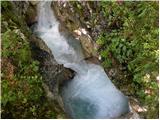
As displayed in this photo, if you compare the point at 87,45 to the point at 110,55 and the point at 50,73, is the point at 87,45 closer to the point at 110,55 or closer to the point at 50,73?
the point at 110,55

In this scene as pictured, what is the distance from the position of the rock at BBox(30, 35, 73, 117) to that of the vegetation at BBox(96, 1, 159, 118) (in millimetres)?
1867

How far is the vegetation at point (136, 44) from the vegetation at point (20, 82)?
293cm

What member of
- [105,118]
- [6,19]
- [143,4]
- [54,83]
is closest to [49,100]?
[54,83]

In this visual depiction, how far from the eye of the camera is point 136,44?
43.5ft

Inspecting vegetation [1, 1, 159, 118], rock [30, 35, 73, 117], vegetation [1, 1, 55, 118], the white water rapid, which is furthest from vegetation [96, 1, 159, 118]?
vegetation [1, 1, 55, 118]

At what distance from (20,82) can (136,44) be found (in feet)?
14.2

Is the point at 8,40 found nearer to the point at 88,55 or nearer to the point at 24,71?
the point at 24,71

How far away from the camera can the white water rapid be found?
14.0 meters

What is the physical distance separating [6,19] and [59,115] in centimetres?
481

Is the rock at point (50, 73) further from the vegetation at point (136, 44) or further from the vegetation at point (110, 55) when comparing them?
the vegetation at point (136, 44)

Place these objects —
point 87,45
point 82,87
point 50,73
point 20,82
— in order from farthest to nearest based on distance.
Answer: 1. point 87,45
2. point 82,87
3. point 50,73
4. point 20,82

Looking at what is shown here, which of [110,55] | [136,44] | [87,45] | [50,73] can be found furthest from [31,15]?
[136,44]

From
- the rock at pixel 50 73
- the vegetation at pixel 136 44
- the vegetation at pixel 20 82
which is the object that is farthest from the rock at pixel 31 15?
the vegetation at pixel 136 44

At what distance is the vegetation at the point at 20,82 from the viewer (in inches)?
A: 455
